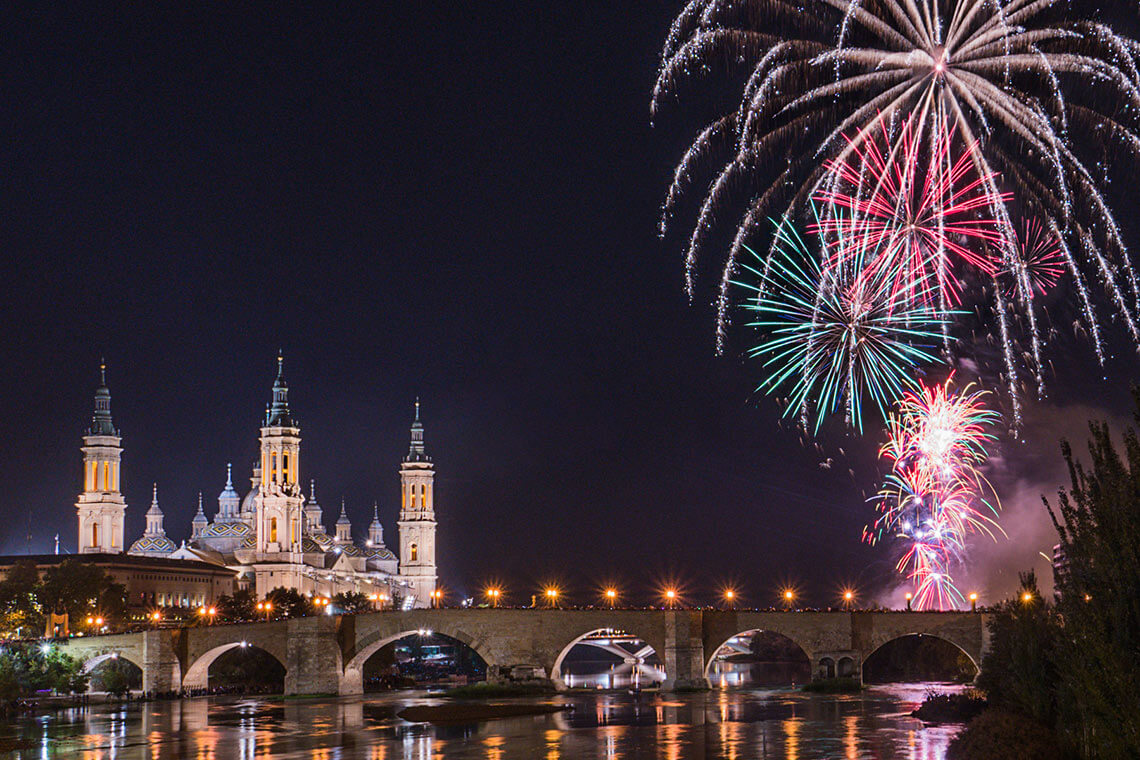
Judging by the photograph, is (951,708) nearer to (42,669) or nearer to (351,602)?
(42,669)

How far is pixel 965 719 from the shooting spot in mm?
45875

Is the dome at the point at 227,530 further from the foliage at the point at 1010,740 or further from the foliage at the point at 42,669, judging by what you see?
the foliage at the point at 1010,740

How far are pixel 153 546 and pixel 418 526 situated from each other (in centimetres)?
3037

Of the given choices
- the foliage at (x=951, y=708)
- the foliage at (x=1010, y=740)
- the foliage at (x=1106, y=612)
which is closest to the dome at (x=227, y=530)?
the foliage at (x=951, y=708)

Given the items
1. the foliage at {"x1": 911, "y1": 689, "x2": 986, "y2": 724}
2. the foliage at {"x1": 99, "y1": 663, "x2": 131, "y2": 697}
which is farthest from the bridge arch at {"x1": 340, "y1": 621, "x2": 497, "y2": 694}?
the foliage at {"x1": 911, "y1": 689, "x2": 986, "y2": 724}

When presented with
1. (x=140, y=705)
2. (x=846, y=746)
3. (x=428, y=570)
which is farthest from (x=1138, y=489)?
(x=428, y=570)

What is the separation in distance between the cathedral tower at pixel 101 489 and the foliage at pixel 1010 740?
108316mm

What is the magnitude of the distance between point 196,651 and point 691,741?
137 feet

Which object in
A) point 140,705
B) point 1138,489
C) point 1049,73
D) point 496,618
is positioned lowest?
point 140,705

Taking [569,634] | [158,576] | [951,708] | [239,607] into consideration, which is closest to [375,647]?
[569,634]

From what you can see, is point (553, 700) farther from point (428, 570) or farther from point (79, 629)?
point (428, 570)

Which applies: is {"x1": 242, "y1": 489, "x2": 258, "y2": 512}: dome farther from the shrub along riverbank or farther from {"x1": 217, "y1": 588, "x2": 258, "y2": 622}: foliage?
the shrub along riverbank

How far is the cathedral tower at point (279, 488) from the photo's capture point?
135 meters

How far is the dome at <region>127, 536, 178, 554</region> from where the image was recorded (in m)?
148
